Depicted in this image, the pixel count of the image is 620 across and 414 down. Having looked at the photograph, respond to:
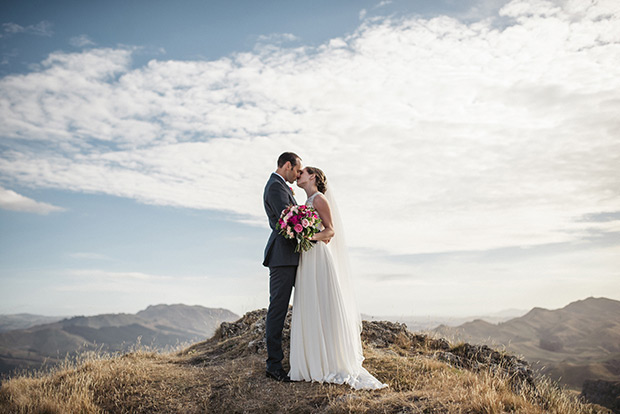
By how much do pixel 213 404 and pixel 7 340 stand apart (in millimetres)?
165220

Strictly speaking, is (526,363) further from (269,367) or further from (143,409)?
(143,409)

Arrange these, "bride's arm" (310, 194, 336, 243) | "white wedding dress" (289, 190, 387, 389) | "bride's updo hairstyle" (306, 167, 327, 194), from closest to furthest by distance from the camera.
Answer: "white wedding dress" (289, 190, 387, 389), "bride's arm" (310, 194, 336, 243), "bride's updo hairstyle" (306, 167, 327, 194)

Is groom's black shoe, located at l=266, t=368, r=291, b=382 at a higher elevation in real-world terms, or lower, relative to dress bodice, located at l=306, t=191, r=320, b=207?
lower

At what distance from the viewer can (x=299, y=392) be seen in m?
6.92

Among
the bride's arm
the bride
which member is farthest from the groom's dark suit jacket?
the bride's arm

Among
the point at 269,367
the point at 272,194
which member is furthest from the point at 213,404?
the point at 272,194

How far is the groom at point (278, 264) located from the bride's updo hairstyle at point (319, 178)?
475 mm

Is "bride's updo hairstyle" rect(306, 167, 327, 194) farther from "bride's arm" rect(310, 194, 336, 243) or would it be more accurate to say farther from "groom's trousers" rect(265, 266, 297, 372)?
"groom's trousers" rect(265, 266, 297, 372)

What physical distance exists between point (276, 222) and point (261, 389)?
3.01 meters

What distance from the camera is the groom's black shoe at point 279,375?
756 centimetres

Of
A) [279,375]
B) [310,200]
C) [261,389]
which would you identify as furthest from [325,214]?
[261,389]

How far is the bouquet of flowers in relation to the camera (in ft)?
23.7

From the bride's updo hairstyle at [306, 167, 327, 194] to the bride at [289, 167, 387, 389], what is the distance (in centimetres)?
35

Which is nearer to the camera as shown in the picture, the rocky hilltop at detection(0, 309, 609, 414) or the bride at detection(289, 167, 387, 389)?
the rocky hilltop at detection(0, 309, 609, 414)
